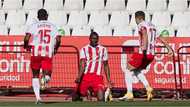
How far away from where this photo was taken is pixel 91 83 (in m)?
11.5

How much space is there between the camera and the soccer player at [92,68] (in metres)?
11.5

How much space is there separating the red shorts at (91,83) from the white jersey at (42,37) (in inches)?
33.1

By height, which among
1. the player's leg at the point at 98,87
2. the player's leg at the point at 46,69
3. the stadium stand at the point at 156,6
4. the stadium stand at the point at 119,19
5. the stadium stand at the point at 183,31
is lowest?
the player's leg at the point at 98,87

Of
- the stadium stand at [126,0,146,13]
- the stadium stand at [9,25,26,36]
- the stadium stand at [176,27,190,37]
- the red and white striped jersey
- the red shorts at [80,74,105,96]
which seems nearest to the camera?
the red shorts at [80,74,105,96]

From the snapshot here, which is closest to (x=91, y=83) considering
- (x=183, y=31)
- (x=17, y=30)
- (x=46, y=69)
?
(x=46, y=69)

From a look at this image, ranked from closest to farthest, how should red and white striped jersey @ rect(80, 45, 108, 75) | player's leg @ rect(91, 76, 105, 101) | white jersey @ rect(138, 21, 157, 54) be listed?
player's leg @ rect(91, 76, 105, 101), red and white striped jersey @ rect(80, 45, 108, 75), white jersey @ rect(138, 21, 157, 54)

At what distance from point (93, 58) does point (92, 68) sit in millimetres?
197

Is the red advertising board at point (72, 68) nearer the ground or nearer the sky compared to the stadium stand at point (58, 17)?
nearer the ground

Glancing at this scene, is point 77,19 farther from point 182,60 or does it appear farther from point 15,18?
point 182,60

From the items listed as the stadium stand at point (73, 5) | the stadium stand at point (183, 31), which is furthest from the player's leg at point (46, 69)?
the stadium stand at point (73, 5)

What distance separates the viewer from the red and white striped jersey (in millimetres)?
11648

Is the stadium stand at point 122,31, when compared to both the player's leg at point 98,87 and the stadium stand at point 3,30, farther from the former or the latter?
the player's leg at point 98,87

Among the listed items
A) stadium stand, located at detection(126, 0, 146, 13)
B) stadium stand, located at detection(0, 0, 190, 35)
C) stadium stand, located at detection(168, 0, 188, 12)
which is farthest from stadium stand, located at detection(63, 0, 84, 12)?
stadium stand, located at detection(168, 0, 188, 12)

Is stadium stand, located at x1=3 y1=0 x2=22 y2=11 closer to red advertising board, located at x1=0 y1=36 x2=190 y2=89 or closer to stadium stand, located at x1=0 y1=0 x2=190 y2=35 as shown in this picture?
stadium stand, located at x1=0 y1=0 x2=190 y2=35
